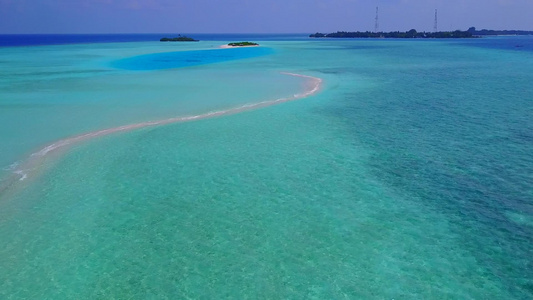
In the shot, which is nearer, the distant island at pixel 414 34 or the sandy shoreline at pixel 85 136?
the sandy shoreline at pixel 85 136

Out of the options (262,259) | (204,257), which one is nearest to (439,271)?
(262,259)

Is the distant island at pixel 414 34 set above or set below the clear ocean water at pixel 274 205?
above

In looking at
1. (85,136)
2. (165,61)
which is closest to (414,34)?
(165,61)

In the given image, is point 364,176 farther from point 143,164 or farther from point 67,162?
point 67,162

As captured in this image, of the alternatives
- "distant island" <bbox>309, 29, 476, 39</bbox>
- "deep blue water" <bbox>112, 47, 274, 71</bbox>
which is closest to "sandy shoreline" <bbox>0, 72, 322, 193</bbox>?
"deep blue water" <bbox>112, 47, 274, 71</bbox>

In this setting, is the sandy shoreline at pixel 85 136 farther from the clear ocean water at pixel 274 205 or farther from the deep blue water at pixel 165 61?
the deep blue water at pixel 165 61

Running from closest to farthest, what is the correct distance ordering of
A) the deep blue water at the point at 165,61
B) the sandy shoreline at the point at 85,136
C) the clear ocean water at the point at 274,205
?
the clear ocean water at the point at 274,205
the sandy shoreline at the point at 85,136
the deep blue water at the point at 165,61

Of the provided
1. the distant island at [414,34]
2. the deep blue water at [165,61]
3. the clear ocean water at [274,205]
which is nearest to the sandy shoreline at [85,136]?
the clear ocean water at [274,205]

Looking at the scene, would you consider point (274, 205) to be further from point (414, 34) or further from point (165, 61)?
point (414, 34)

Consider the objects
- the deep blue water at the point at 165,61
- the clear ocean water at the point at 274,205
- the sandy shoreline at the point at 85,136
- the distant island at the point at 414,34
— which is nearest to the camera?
the clear ocean water at the point at 274,205

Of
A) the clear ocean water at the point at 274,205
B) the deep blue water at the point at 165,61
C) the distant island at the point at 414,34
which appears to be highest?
the distant island at the point at 414,34
